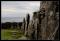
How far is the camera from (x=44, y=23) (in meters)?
2.70

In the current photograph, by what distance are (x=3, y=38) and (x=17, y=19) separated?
1.14 ft

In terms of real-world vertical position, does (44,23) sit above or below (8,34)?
above

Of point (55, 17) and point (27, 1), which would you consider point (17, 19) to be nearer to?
point (27, 1)

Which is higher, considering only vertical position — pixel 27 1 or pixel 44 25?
pixel 27 1

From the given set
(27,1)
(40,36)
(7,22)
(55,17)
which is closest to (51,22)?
(55,17)

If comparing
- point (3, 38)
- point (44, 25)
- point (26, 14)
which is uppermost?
point (26, 14)

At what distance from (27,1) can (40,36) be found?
0.55 meters

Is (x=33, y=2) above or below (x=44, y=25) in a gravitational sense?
above

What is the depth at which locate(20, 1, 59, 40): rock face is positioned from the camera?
2682 mm

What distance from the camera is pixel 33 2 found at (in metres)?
2.71

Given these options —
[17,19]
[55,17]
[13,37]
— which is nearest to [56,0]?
[55,17]

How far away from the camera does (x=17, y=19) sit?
270 centimetres

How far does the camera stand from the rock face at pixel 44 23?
2.68 meters

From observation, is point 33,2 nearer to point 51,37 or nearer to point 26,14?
point 26,14
